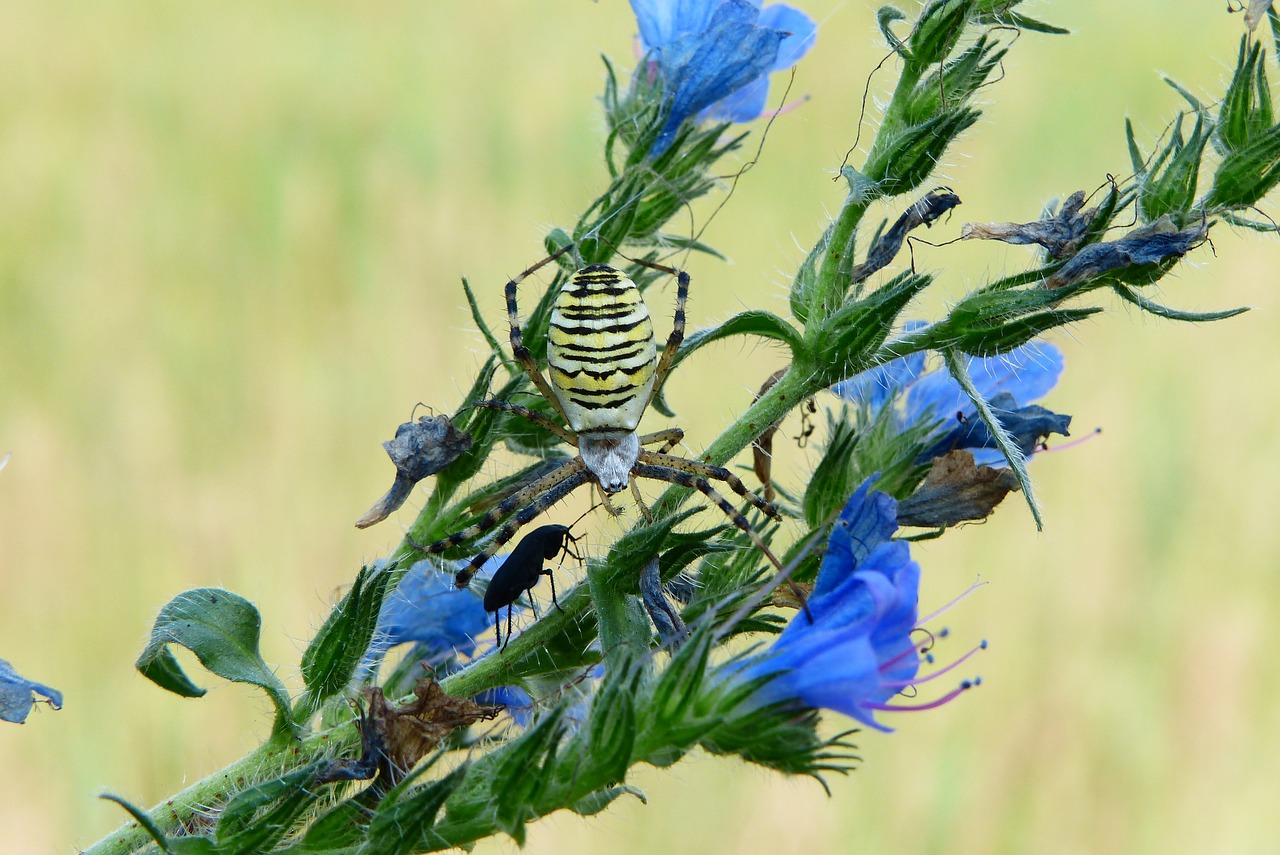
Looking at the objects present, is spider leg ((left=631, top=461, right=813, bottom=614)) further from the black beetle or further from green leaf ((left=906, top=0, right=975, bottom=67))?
green leaf ((left=906, top=0, right=975, bottom=67))

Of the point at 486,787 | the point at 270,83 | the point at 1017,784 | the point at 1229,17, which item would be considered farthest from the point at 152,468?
the point at 1229,17

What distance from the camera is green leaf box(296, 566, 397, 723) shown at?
2.50 metres

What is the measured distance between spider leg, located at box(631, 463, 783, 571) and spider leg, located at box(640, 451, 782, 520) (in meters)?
0.01

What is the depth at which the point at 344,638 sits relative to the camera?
2504mm

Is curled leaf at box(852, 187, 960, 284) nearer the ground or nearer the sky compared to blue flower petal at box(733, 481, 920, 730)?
nearer the sky

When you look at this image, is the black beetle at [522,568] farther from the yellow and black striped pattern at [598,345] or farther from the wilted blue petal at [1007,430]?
the wilted blue petal at [1007,430]

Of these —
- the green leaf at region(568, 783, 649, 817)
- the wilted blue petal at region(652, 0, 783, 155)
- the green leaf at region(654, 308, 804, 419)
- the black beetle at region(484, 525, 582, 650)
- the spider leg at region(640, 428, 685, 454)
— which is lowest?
the green leaf at region(568, 783, 649, 817)

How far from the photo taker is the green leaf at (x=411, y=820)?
2109mm

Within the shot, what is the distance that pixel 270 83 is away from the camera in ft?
37.6

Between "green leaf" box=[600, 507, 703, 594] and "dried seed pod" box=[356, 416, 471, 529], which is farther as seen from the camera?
"dried seed pod" box=[356, 416, 471, 529]

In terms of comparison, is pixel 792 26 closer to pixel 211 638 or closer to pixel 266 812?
pixel 211 638

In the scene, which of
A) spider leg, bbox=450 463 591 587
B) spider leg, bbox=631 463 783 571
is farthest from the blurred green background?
spider leg, bbox=631 463 783 571

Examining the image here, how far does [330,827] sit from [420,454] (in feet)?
2.56

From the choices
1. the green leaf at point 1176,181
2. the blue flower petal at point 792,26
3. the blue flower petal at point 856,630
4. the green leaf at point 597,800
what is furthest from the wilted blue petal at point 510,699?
the blue flower petal at point 792,26
